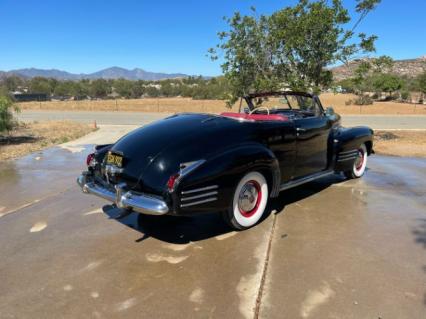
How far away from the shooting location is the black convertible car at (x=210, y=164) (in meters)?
3.56

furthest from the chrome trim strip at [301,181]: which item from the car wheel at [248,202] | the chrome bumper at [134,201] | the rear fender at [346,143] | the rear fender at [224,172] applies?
the chrome bumper at [134,201]

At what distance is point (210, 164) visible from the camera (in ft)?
11.9

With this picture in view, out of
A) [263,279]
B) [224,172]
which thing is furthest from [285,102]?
[263,279]

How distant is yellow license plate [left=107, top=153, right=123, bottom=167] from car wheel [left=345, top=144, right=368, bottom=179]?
4018mm

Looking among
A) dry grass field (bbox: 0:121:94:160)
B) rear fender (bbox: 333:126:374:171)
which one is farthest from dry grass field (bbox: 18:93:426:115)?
rear fender (bbox: 333:126:374:171)

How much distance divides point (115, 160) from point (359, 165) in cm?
437

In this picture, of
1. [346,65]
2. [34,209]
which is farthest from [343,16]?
[34,209]

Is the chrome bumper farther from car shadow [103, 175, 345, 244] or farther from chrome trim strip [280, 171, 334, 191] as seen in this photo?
chrome trim strip [280, 171, 334, 191]

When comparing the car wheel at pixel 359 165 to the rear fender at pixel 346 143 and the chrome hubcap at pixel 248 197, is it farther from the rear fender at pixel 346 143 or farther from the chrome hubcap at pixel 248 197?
the chrome hubcap at pixel 248 197

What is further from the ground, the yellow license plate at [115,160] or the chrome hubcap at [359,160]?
the yellow license plate at [115,160]

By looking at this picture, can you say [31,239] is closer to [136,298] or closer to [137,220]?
[137,220]

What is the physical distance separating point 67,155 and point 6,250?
5875 millimetres

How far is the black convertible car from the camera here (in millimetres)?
3564

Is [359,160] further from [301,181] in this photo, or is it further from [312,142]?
[301,181]
